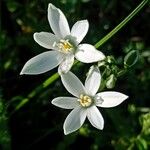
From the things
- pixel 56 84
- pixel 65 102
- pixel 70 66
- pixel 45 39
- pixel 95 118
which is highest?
pixel 45 39

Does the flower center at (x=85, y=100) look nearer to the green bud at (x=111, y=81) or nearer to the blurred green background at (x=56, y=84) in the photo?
the green bud at (x=111, y=81)

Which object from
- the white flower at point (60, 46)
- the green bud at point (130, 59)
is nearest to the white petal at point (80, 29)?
the white flower at point (60, 46)

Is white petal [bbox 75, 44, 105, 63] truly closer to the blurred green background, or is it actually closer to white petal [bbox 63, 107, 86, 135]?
white petal [bbox 63, 107, 86, 135]

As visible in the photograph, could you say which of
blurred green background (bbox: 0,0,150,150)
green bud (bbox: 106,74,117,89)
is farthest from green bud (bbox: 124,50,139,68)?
blurred green background (bbox: 0,0,150,150)

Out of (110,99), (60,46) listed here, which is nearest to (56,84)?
(60,46)

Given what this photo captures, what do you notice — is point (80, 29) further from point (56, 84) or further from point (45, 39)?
point (56, 84)
